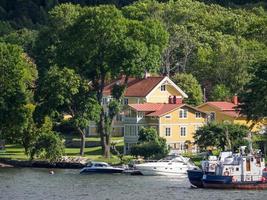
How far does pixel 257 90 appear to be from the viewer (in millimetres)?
126688

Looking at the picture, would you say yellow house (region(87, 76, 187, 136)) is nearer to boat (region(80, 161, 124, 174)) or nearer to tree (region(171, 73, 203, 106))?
tree (region(171, 73, 203, 106))

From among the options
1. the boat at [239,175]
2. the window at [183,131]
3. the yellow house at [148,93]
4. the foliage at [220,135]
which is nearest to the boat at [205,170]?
the boat at [239,175]

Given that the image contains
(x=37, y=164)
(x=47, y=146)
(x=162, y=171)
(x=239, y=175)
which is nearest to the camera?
(x=239, y=175)

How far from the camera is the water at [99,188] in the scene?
92.4 m

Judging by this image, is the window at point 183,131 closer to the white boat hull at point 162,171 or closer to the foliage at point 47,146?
the foliage at point 47,146

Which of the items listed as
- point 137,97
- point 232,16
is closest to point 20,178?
point 137,97

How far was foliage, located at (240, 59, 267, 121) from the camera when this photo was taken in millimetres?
125500

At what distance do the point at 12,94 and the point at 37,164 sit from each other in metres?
9.60

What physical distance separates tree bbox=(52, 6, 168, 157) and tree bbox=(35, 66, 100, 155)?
217 cm

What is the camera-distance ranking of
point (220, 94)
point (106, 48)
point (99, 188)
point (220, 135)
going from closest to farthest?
point (99, 188), point (220, 135), point (106, 48), point (220, 94)

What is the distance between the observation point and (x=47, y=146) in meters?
126

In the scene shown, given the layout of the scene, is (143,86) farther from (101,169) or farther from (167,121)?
(101,169)

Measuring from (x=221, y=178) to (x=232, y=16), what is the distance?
288 ft

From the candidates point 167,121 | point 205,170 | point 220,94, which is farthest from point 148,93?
point 205,170
